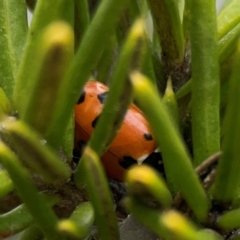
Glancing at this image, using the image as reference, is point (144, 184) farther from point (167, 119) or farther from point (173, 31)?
point (173, 31)

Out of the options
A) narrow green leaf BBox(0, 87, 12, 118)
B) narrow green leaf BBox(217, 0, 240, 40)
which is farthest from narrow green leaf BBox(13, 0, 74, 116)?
narrow green leaf BBox(217, 0, 240, 40)

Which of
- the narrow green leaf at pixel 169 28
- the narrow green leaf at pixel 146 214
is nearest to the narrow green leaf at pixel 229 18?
the narrow green leaf at pixel 169 28

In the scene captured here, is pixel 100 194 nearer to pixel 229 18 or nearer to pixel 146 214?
pixel 146 214

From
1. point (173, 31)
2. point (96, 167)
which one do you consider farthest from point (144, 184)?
point (173, 31)

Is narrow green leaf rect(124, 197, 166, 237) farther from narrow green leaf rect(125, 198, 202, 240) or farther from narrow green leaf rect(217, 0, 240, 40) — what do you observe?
narrow green leaf rect(217, 0, 240, 40)

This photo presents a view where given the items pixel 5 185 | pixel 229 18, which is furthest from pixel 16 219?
pixel 229 18

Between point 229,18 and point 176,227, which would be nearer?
point 176,227

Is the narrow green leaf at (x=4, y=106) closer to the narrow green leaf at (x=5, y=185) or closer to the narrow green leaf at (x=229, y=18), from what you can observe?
the narrow green leaf at (x=5, y=185)
